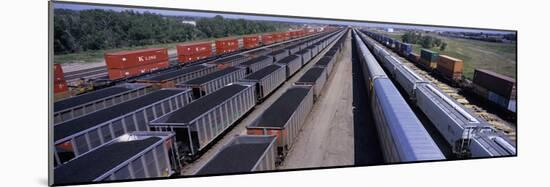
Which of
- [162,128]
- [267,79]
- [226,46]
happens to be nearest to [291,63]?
[267,79]

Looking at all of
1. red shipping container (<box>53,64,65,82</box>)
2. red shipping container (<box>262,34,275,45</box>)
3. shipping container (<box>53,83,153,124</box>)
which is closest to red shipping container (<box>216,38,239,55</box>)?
red shipping container (<box>262,34,275,45</box>)

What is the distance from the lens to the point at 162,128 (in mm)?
8406

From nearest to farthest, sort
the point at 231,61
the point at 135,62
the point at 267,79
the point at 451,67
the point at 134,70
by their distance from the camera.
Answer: the point at 135,62 < the point at 134,70 < the point at 451,67 < the point at 231,61 < the point at 267,79

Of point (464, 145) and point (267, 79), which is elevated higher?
point (267, 79)

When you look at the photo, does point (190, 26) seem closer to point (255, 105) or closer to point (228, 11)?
point (228, 11)

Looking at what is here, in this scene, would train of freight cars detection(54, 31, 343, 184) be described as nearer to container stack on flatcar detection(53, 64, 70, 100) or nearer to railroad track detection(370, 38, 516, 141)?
container stack on flatcar detection(53, 64, 70, 100)

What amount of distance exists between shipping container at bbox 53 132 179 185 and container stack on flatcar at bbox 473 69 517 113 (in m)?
10.7

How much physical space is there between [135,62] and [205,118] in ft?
8.79

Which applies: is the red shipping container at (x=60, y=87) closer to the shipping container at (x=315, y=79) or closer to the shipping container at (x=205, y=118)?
the shipping container at (x=205, y=118)

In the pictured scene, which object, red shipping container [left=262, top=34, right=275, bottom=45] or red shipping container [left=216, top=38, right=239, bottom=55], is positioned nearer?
red shipping container [left=262, top=34, right=275, bottom=45]

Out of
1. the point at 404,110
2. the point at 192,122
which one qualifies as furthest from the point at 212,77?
the point at 404,110

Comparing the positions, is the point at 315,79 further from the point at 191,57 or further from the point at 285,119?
the point at 191,57

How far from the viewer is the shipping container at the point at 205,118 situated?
27.7 feet

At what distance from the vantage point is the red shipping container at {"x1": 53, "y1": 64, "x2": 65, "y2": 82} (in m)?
6.40
